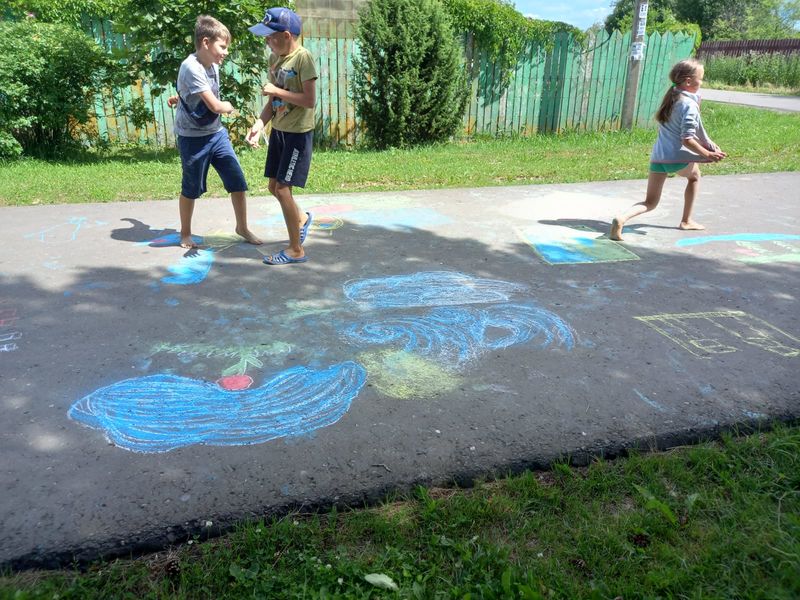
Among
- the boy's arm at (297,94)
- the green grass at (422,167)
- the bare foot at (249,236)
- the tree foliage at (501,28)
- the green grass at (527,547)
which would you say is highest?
the tree foliage at (501,28)

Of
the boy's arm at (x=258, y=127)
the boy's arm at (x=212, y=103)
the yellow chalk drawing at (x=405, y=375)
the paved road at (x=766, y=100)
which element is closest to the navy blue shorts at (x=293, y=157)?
the boy's arm at (x=258, y=127)

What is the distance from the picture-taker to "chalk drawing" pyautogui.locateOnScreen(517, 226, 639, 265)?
198 inches

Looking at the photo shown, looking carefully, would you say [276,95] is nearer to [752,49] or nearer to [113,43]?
[113,43]

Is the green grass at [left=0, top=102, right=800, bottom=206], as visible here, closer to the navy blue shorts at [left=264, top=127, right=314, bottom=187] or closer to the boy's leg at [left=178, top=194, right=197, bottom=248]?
the boy's leg at [left=178, top=194, right=197, bottom=248]

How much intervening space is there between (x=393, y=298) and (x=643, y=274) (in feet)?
6.47

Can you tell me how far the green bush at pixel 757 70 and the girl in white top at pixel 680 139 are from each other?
23.9m

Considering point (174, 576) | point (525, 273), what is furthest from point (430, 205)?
point (174, 576)

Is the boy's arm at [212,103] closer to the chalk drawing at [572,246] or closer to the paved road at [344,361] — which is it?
the paved road at [344,361]

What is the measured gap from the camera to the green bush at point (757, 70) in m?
24.8

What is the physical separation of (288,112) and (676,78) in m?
3.37

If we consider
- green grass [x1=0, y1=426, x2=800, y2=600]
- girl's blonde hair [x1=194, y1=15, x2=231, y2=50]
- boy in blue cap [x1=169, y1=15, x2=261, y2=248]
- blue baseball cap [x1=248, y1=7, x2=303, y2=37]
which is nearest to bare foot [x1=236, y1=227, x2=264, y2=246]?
boy in blue cap [x1=169, y1=15, x2=261, y2=248]

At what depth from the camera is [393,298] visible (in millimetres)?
4191

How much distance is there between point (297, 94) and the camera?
4.42 metres

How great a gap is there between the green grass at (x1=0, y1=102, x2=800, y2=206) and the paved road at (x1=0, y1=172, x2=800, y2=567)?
1.67m
